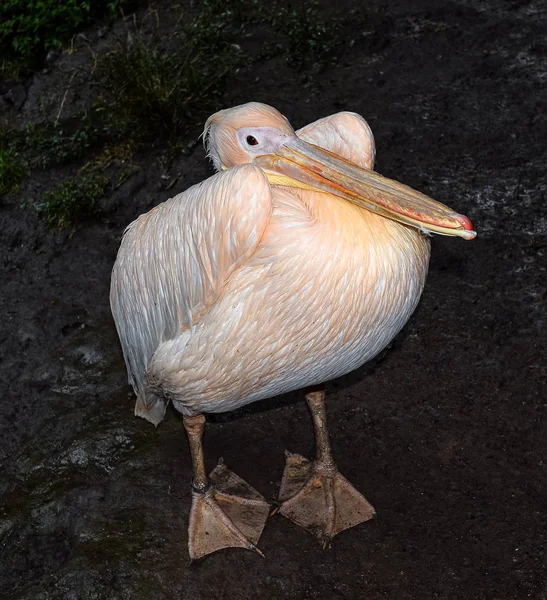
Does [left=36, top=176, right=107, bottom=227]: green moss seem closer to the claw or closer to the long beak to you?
the claw

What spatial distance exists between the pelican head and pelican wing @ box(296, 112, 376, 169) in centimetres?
22

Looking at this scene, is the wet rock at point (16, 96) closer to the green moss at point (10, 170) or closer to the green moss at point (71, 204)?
the green moss at point (10, 170)

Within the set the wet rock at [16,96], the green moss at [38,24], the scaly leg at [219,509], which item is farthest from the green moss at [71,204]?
the scaly leg at [219,509]

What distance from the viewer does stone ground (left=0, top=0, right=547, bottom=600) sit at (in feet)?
11.1

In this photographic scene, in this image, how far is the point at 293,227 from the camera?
2902 mm

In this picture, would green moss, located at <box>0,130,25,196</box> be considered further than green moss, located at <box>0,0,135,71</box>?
No

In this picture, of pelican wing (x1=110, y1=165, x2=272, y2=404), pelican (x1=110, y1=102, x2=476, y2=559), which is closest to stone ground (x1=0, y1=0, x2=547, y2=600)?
pelican (x1=110, y1=102, x2=476, y2=559)

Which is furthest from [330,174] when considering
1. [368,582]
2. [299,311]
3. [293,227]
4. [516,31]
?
[516,31]

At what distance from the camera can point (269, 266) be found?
292cm

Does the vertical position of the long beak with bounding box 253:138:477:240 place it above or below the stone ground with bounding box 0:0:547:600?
above

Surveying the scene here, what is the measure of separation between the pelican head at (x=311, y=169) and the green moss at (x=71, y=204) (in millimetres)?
2333

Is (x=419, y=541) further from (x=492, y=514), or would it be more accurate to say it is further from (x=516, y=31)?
(x=516, y=31)

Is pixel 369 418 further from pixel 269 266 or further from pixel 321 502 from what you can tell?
pixel 269 266

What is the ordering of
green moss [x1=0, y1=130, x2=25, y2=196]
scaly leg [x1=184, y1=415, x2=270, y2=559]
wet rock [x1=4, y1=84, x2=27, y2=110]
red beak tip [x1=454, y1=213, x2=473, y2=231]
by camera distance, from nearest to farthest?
red beak tip [x1=454, y1=213, x2=473, y2=231]
scaly leg [x1=184, y1=415, x2=270, y2=559]
green moss [x1=0, y1=130, x2=25, y2=196]
wet rock [x1=4, y1=84, x2=27, y2=110]
